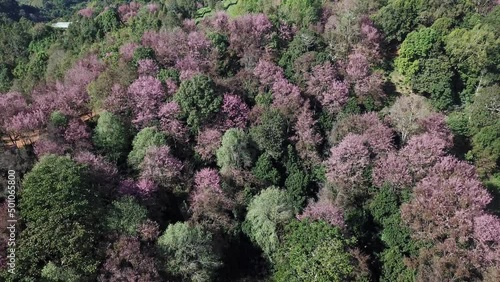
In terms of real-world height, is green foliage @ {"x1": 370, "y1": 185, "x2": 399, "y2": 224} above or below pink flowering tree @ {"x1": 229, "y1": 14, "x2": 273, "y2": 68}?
below

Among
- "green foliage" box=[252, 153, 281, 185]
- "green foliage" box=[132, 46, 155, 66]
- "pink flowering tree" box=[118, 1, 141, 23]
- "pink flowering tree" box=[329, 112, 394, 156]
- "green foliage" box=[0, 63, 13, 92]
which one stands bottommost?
"green foliage" box=[0, 63, 13, 92]

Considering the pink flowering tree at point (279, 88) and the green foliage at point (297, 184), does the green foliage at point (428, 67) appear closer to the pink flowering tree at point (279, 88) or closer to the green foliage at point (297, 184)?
the pink flowering tree at point (279, 88)

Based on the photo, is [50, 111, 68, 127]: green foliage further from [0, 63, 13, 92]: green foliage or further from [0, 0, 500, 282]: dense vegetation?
[0, 63, 13, 92]: green foliage

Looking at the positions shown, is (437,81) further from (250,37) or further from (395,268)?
(395,268)

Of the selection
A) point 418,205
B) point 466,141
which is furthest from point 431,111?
point 418,205

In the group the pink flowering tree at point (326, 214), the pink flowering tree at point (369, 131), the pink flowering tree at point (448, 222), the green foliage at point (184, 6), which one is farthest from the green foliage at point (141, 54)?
the pink flowering tree at point (448, 222)

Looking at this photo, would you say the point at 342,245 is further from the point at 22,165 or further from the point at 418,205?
the point at 22,165

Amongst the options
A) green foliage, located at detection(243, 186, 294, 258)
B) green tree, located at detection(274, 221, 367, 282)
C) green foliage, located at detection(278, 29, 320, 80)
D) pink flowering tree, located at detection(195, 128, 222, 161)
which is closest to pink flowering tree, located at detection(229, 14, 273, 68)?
green foliage, located at detection(278, 29, 320, 80)
